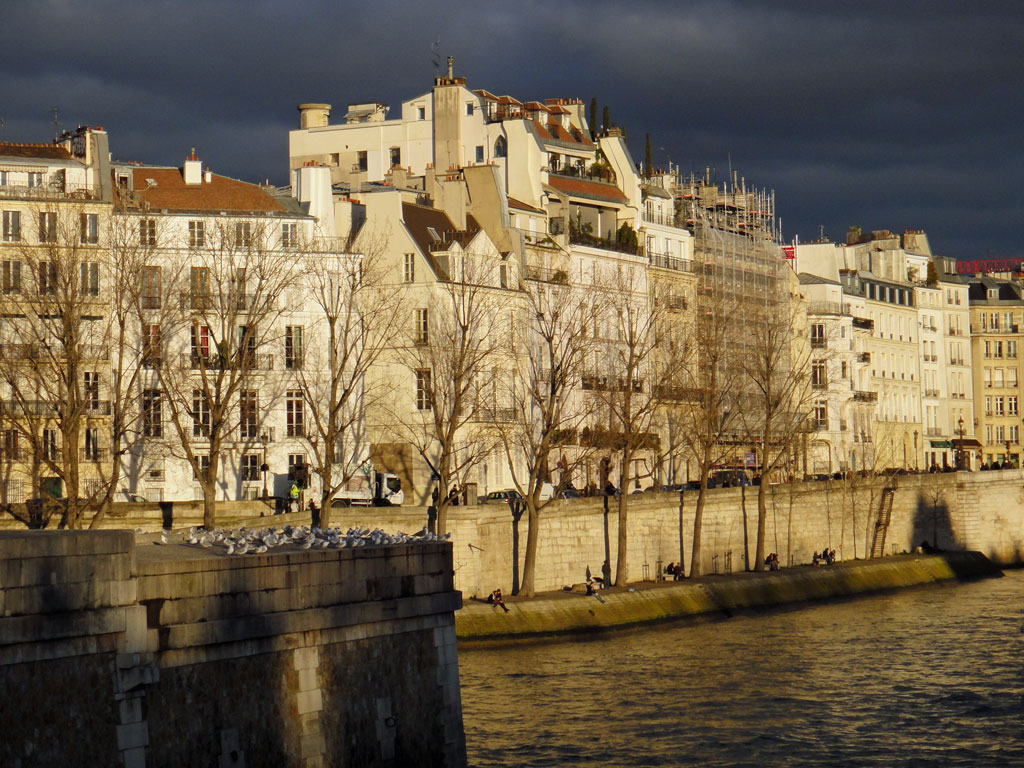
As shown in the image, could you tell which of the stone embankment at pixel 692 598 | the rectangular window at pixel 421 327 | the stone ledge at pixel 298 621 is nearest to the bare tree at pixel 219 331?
the rectangular window at pixel 421 327

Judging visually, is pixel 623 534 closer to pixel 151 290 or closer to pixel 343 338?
pixel 343 338

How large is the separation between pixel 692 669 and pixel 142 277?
19.6 meters

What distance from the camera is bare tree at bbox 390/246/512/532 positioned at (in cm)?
5972

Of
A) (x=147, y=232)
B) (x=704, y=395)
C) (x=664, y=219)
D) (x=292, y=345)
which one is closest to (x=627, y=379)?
(x=704, y=395)

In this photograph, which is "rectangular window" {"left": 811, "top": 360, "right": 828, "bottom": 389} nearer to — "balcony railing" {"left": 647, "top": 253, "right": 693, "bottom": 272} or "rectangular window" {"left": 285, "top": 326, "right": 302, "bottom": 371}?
"balcony railing" {"left": 647, "top": 253, "right": 693, "bottom": 272}

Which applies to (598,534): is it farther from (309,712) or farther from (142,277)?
(309,712)

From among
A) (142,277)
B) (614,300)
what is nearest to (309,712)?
(142,277)

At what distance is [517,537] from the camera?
5800 centimetres

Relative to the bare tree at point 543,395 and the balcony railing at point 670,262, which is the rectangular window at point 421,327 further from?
the balcony railing at point 670,262

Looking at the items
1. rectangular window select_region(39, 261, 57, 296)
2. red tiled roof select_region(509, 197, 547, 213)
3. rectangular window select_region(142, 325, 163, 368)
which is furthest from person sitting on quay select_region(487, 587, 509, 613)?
red tiled roof select_region(509, 197, 547, 213)

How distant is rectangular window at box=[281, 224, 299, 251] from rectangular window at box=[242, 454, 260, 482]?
7.02 metres

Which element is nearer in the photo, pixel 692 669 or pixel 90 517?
pixel 692 669

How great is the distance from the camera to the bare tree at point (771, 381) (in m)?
69.4

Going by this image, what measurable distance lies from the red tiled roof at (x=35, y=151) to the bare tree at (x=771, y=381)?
26.7 m
